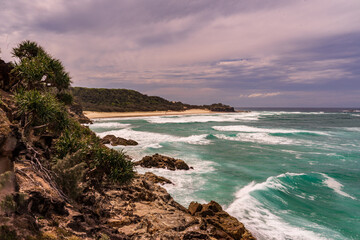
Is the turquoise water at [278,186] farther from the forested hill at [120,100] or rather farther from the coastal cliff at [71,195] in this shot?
the forested hill at [120,100]

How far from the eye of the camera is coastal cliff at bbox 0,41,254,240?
16.5 ft

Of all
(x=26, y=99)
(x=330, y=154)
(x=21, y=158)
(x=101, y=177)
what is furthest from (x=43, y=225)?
(x=330, y=154)

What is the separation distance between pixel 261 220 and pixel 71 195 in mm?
9583

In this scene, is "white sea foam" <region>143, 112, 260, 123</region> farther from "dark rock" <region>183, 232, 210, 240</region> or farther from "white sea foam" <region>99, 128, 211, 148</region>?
"dark rock" <region>183, 232, 210, 240</region>

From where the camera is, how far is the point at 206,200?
1252cm

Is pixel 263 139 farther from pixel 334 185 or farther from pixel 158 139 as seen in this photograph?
pixel 334 185

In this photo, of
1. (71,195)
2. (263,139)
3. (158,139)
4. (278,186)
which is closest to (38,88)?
(71,195)

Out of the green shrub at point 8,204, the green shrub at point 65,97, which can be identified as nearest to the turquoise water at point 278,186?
the green shrub at point 65,97

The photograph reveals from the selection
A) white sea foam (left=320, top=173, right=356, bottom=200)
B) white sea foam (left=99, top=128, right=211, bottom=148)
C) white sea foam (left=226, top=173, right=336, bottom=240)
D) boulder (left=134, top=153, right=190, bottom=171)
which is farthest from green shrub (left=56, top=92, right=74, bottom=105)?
white sea foam (left=320, top=173, right=356, bottom=200)

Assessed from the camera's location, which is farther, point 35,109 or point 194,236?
point 35,109

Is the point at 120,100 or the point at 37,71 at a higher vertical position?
the point at 120,100

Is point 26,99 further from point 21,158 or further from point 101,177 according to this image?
point 101,177

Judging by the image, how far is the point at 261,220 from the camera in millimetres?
10641

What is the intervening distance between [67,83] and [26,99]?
6.64 metres
